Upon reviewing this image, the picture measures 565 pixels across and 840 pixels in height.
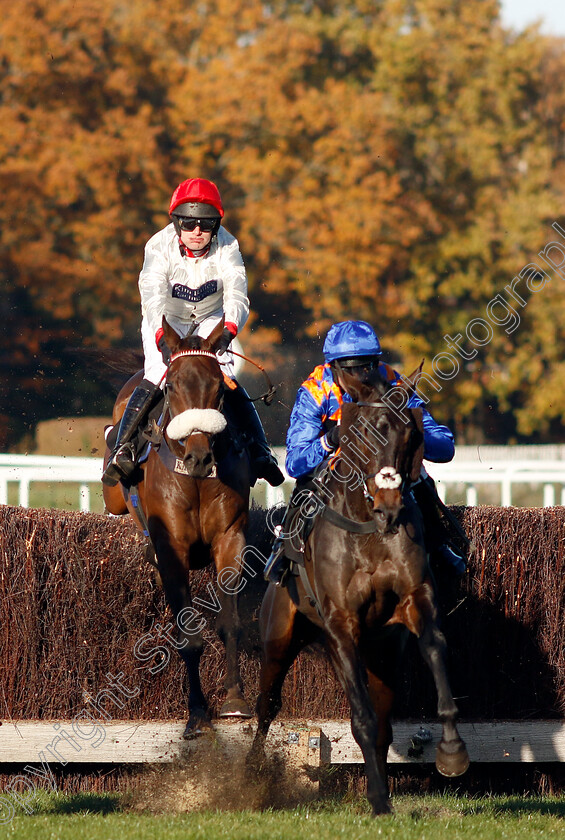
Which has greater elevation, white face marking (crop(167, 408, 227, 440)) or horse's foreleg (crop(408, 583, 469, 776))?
white face marking (crop(167, 408, 227, 440))

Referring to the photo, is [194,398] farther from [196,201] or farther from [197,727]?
[197,727]

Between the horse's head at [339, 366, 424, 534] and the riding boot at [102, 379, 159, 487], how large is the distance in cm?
159

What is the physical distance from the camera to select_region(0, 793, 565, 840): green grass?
465cm

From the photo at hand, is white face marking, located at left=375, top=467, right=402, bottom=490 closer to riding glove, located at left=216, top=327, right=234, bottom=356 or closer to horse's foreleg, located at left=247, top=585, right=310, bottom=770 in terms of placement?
horse's foreleg, located at left=247, top=585, right=310, bottom=770

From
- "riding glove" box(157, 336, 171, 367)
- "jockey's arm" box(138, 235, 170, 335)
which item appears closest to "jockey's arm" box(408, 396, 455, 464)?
"riding glove" box(157, 336, 171, 367)

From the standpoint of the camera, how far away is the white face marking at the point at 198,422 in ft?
18.1

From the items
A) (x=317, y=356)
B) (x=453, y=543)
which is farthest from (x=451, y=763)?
(x=317, y=356)

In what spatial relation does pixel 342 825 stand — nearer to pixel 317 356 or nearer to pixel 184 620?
pixel 184 620

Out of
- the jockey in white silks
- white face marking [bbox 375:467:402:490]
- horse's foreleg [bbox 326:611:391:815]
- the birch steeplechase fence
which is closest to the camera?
white face marking [bbox 375:467:402:490]

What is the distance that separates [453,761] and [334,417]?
1.71 metres

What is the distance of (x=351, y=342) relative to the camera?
5.24 meters

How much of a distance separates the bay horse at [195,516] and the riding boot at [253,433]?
0.70 feet

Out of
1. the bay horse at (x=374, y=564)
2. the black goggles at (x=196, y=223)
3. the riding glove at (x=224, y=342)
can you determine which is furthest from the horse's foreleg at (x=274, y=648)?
the black goggles at (x=196, y=223)

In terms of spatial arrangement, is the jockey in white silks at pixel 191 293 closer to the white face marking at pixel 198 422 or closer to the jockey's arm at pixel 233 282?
the jockey's arm at pixel 233 282
